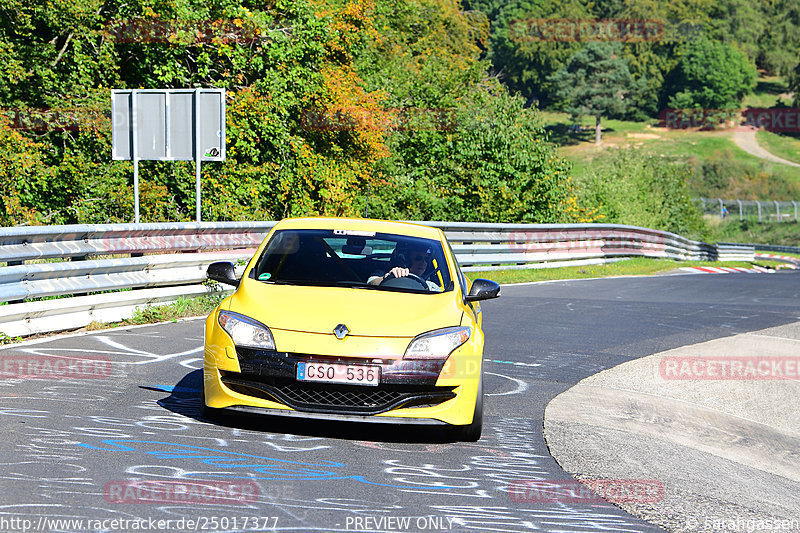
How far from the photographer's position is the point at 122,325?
11.4 meters

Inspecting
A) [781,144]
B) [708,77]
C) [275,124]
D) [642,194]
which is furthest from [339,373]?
[708,77]

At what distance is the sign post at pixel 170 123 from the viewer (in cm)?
1627

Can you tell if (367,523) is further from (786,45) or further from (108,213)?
(786,45)

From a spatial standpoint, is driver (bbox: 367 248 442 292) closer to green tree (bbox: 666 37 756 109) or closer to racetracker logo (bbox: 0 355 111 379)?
racetracker logo (bbox: 0 355 111 379)

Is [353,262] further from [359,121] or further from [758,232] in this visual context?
[758,232]

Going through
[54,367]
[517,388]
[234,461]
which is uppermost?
[234,461]

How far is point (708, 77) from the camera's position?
155 m

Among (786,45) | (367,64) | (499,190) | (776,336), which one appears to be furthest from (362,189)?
(786,45)

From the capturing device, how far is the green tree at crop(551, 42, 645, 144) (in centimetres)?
14238

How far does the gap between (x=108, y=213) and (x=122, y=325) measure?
13580mm

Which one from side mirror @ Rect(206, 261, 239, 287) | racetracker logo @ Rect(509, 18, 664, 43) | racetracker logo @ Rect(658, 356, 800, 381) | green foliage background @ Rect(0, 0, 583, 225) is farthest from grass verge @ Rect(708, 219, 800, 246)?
side mirror @ Rect(206, 261, 239, 287)

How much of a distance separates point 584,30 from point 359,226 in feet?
498

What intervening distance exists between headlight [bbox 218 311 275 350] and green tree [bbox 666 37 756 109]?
157784 millimetres

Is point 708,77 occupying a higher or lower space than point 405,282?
higher
